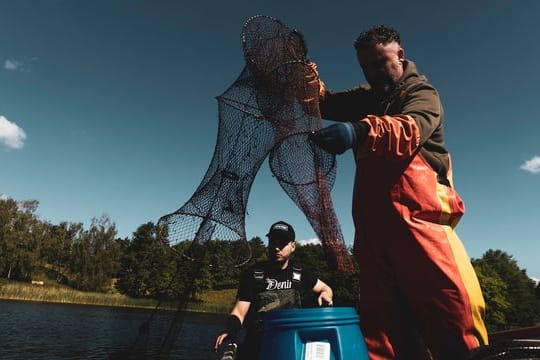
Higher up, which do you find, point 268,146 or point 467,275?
point 268,146

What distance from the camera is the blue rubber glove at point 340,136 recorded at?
1443 mm

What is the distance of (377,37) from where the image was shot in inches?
89.9

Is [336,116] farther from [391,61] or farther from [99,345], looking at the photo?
[99,345]

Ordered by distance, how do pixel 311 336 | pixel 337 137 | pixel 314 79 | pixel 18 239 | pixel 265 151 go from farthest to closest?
pixel 18 239 → pixel 265 151 → pixel 314 79 → pixel 311 336 → pixel 337 137

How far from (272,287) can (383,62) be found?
2971 millimetres

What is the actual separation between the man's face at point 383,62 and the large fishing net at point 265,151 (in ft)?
3.02

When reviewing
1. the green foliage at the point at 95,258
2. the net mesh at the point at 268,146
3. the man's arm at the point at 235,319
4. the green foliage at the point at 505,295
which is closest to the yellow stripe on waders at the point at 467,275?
the net mesh at the point at 268,146

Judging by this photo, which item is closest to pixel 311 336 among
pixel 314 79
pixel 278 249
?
pixel 314 79

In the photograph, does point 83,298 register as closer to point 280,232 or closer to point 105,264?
point 105,264

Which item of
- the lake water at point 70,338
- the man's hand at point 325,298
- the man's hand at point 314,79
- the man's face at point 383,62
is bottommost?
the lake water at point 70,338

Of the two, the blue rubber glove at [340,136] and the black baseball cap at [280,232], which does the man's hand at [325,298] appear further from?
the blue rubber glove at [340,136]

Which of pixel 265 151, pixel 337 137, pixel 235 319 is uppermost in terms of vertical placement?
pixel 265 151

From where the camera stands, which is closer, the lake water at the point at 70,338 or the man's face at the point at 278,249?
the man's face at the point at 278,249

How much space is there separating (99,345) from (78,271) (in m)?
59.0
